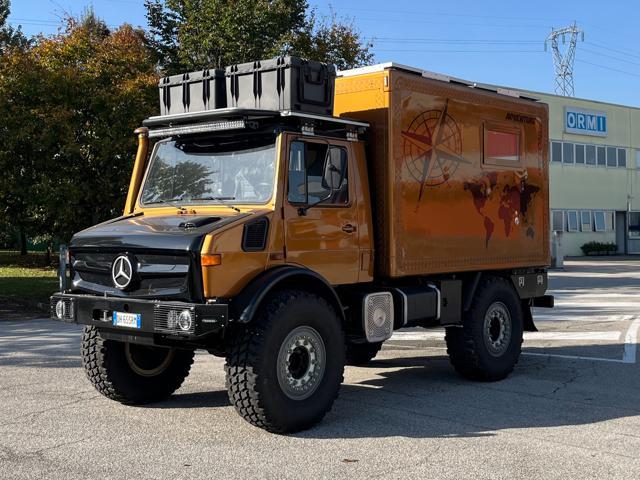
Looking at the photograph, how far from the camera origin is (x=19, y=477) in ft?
16.9

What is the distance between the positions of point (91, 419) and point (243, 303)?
1.95 metres

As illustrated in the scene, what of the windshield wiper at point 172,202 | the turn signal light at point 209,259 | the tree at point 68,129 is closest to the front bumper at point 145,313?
the turn signal light at point 209,259

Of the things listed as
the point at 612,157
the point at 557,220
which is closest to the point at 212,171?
the point at 557,220

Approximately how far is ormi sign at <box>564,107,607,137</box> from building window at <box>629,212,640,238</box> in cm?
562

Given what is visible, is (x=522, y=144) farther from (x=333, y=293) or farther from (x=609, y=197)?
(x=609, y=197)

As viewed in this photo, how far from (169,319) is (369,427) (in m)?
1.94

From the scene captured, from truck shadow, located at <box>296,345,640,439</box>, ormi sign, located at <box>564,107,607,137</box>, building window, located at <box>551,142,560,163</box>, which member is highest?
ormi sign, located at <box>564,107,607,137</box>

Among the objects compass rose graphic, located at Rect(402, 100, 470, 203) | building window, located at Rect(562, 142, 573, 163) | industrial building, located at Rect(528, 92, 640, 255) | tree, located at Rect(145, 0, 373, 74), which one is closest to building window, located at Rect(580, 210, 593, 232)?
industrial building, located at Rect(528, 92, 640, 255)

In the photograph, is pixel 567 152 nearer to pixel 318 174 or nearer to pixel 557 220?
pixel 557 220

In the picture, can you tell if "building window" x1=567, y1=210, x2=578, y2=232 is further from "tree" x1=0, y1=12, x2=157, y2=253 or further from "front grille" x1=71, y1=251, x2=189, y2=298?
"front grille" x1=71, y1=251, x2=189, y2=298

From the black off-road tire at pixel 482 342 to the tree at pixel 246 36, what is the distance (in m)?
14.8

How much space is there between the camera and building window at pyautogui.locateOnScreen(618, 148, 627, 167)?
1832 inches

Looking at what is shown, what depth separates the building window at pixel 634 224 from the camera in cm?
4712

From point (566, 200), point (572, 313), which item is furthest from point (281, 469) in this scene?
point (566, 200)
